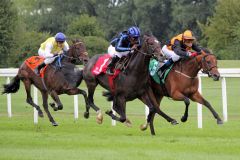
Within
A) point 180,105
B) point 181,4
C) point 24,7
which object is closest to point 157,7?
point 181,4

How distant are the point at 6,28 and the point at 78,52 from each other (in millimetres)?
24922

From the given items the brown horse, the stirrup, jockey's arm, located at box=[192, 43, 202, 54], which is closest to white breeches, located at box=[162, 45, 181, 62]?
jockey's arm, located at box=[192, 43, 202, 54]

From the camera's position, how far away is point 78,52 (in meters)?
16.2

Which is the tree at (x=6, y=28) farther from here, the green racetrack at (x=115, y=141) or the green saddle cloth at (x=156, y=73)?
the green saddle cloth at (x=156, y=73)

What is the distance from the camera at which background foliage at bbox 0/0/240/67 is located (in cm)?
4222

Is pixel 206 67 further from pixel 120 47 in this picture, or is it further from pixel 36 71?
pixel 36 71

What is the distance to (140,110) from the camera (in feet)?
71.2

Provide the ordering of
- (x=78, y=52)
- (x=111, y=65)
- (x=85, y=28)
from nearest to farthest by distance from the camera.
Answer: (x=111, y=65), (x=78, y=52), (x=85, y=28)

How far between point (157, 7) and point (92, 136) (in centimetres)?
5943

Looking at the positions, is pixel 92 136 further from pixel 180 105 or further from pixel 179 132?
pixel 180 105

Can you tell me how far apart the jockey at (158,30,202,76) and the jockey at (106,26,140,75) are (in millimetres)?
859

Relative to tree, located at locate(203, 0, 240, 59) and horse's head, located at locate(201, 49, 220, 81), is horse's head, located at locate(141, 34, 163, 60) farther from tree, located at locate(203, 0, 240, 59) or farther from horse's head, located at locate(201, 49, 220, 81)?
tree, located at locate(203, 0, 240, 59)

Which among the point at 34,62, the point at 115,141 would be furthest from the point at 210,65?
the point at 34,62

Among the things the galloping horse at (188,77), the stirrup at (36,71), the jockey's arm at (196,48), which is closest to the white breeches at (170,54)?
the galloping horse at (188,77)
